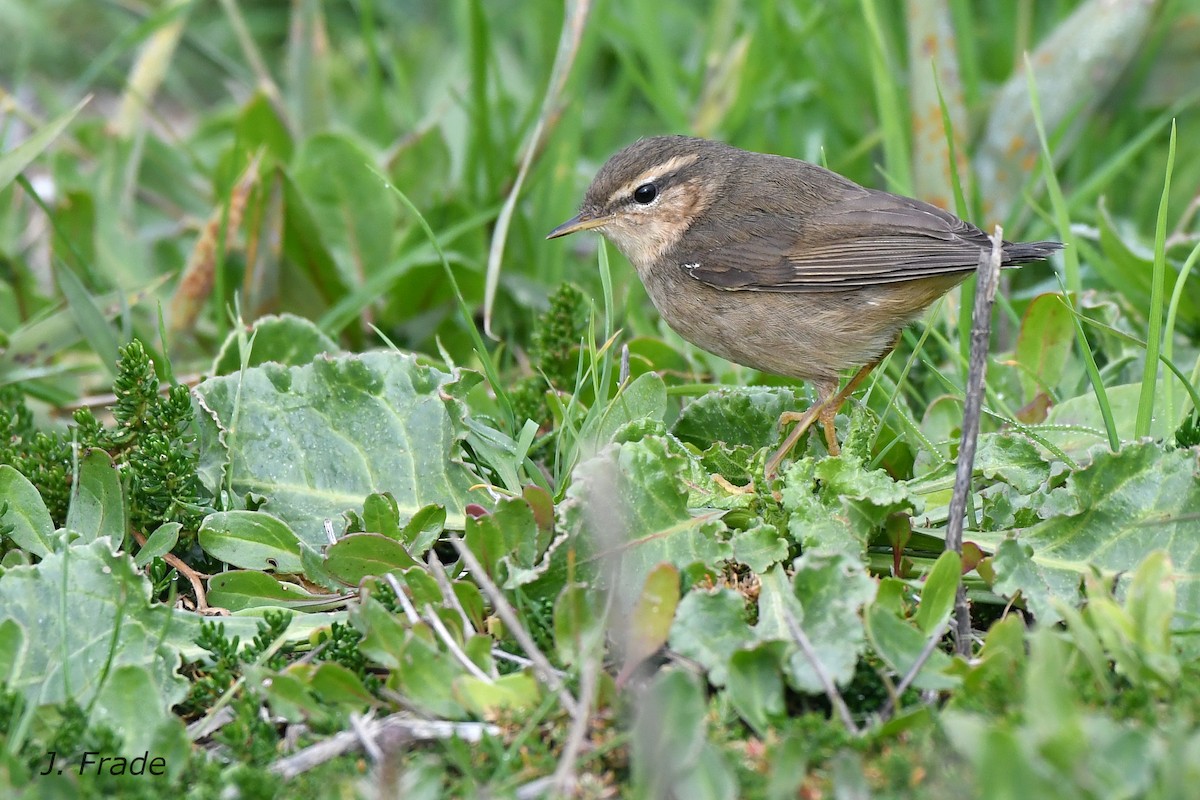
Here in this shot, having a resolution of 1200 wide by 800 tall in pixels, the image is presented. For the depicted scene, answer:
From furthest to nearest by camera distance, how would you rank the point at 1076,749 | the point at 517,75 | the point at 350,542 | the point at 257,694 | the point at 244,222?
the point at 517,75, the point at 244,222, the point at 350,542, the point at 257,694, the point at 1076,749

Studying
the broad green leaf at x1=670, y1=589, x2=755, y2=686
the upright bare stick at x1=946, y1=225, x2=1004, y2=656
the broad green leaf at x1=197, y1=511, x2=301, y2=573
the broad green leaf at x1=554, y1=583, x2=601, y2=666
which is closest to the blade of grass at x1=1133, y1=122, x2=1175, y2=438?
the upright bare stick at x1=946, y1=225, x2=1004, y2=656

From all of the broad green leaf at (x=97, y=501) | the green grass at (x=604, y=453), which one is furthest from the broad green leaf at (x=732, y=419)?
the broad green leaf at (x=97, y=501)

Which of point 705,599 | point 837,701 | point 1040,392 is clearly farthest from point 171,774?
point 1040,392

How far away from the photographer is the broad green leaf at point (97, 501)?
3877 mm

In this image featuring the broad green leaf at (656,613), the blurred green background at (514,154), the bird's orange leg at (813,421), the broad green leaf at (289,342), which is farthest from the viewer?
the blurred green background at (514,154)

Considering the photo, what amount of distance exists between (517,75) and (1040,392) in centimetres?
484

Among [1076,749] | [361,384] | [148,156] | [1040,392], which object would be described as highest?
[148,156]

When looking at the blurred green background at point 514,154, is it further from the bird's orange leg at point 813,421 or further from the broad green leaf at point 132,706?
the broad green leaf at point 132,706

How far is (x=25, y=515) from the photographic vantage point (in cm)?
380

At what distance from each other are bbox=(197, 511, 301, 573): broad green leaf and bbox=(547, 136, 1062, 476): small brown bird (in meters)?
1.64

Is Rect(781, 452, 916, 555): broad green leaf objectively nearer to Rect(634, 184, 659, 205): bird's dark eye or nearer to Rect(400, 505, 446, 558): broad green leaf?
Rect(400, 505, 446, 558): broad green leaf

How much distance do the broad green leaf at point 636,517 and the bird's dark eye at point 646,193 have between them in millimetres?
1817

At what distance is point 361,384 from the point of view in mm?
4207

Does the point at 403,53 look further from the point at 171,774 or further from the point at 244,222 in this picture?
the point at 171,774
